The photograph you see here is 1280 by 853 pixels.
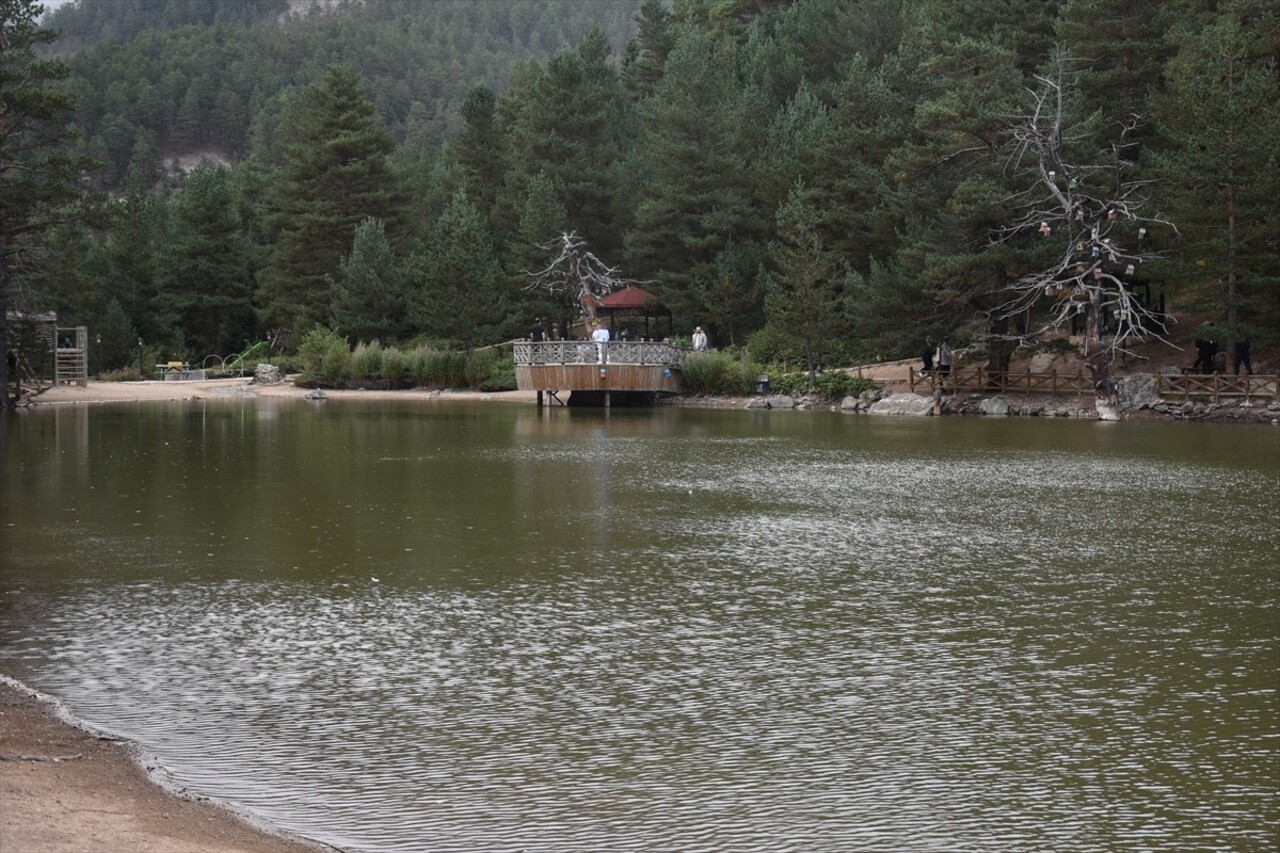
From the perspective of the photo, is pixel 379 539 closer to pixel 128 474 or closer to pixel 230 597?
pixel 230 597

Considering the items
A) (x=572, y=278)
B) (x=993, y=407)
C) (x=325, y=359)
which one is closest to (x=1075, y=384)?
(x=993, y=407)

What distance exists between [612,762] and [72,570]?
8.44 meters

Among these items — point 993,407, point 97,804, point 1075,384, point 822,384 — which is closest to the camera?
point 97,804

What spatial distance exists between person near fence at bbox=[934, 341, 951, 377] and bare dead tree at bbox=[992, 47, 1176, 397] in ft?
6.30

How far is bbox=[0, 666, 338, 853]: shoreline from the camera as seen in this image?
6184mm

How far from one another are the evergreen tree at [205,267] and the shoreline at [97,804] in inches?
2541

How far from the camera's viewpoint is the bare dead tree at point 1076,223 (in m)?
40.5

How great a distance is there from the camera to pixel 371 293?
63125 mm

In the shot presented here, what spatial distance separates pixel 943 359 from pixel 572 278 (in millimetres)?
16004

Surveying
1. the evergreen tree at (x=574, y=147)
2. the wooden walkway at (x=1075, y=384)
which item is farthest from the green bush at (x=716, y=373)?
the evergreen tree at (x=574, y=147)

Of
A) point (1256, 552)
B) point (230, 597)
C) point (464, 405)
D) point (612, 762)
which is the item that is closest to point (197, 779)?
point (612, 762)

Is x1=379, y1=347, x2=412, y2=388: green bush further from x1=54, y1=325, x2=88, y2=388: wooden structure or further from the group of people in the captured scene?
x1=54, y1=325, x2=88, y2=388: wooden structure

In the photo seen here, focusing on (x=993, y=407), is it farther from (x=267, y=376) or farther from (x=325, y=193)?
(x=325, y=193)

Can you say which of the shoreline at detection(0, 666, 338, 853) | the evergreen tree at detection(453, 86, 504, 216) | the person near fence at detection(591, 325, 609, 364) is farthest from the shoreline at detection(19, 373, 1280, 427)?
the shoreline at detection(0, 666, 338, 853)
